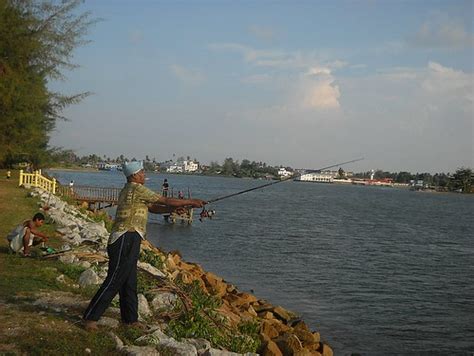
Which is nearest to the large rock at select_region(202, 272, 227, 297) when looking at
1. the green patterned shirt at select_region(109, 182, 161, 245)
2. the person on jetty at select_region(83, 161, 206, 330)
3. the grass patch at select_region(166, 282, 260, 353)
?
the grass patch at select_region(166, 282, 260, 353)

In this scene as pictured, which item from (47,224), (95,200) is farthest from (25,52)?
(95,200)

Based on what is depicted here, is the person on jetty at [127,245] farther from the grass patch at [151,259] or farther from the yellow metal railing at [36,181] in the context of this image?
the yellow metal railing at [36,181]

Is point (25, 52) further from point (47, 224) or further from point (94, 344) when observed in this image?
point (94, 344)

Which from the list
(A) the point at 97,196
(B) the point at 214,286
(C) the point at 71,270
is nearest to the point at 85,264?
(C) the point at 71,270

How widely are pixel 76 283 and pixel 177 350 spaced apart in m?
3.11

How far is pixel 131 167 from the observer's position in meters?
6.63

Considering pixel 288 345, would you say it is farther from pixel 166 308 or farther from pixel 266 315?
pixel 266 315

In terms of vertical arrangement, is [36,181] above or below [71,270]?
above

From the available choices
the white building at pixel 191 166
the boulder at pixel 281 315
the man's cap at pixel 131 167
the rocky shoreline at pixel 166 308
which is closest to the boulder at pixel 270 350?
the rocky shoreline at pixel 166 308

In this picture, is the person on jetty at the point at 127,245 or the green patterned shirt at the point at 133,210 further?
the green patterned shirt at the point at 133,210

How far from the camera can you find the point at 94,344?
593 centimetres

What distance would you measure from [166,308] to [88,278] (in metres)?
1.50

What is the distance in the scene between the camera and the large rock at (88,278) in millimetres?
8648

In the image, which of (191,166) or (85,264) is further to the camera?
(191,166)
